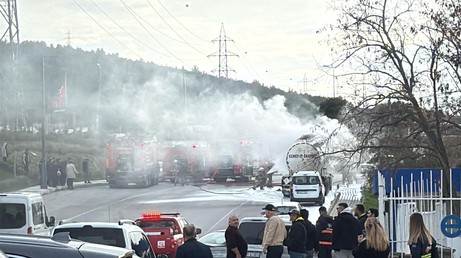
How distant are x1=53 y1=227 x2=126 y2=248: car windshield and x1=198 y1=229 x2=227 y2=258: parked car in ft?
13.5

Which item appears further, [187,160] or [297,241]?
[187,160]

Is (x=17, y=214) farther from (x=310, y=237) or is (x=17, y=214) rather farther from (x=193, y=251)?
(x=193, y=251)

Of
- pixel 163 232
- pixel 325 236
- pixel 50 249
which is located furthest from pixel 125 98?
pixel 50 249

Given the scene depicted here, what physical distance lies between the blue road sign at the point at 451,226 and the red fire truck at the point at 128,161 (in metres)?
41.8

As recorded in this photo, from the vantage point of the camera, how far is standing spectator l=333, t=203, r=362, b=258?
16266mm

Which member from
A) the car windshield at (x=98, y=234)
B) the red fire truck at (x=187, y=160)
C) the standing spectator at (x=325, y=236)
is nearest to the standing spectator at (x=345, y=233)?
the standing spectator at (x=325, y=236)

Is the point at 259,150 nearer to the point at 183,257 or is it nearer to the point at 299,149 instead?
the point at 299,149

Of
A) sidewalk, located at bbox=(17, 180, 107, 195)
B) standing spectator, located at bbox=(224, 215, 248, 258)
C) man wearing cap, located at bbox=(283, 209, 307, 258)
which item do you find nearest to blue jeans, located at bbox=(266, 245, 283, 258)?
man wearing cap, located at bbox=(283, 209, 307, 258)

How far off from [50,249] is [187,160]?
56609 mm

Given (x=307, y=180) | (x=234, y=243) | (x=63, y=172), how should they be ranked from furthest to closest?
(x=63, y=172)
(x=307, y=180)
(x=234, y=243)

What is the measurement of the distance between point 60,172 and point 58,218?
1636cm

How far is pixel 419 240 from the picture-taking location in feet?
39.4

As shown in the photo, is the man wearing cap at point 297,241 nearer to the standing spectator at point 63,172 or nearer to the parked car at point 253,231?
the parked car at point 253,231

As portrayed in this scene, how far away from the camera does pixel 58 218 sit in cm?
3569
